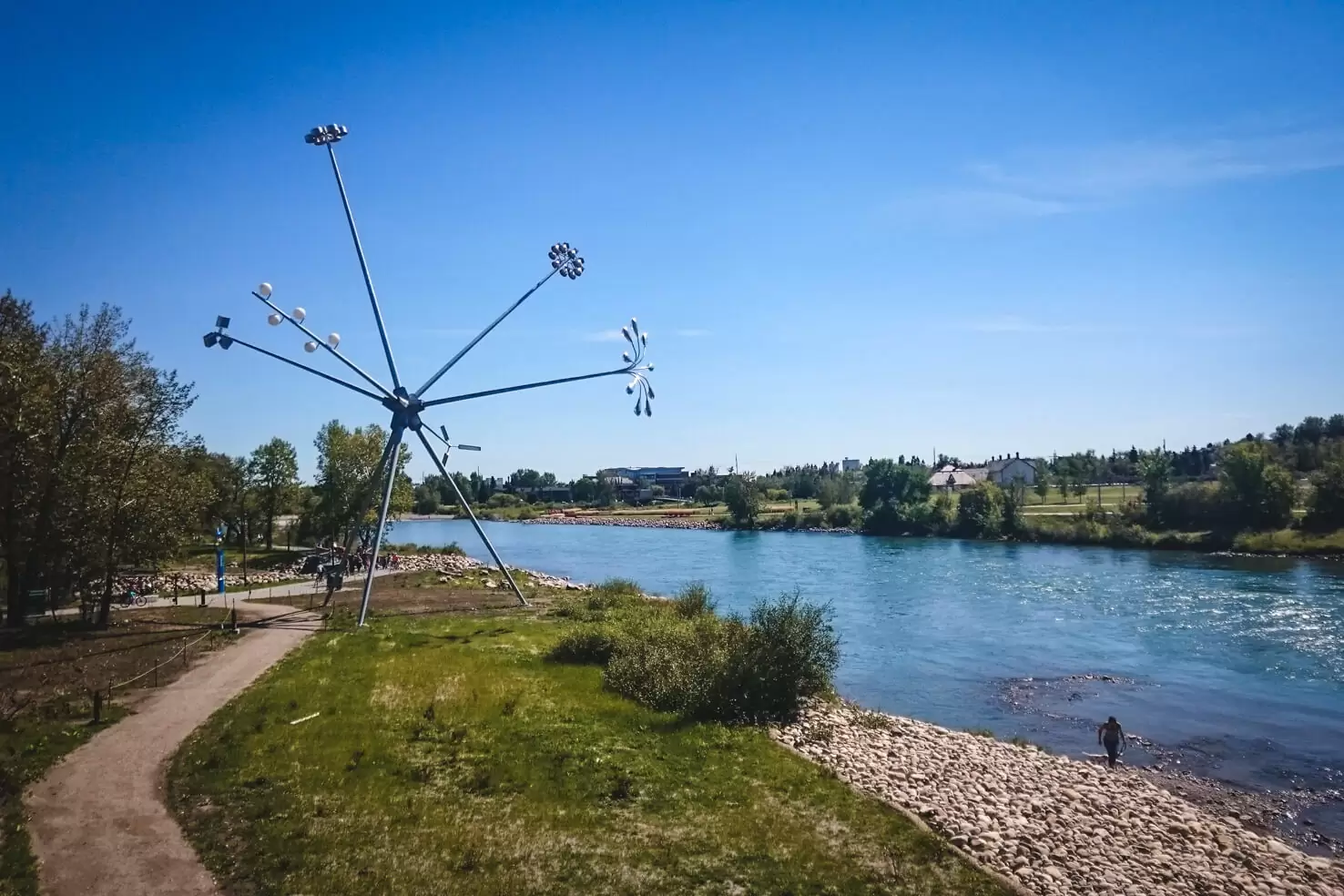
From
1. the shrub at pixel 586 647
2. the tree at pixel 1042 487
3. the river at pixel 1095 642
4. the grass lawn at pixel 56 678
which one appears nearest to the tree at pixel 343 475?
Result: the river at pixel 1095 642

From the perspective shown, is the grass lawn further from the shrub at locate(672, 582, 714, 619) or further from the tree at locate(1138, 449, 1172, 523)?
the tree at locate(1138, 449, 1172, 523)

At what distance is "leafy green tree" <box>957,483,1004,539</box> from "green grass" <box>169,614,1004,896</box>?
75.5 meters

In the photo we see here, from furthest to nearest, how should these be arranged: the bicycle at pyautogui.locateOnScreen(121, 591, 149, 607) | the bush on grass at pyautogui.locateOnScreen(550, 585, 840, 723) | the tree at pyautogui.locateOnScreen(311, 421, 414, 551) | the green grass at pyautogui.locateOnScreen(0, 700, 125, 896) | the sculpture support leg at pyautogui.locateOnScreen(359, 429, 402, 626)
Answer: the tree at pyautogui.locateOnScreen(311, 421, 414, 551) < the bicycle at pyautogui.locateOnScreen(121, 591, 149, 607) < the sculpture support leg at pyautogui.locateOnScreen(359, 429, 402, 626) < the bush on grass at pyautogui.locateOnScreen(550, 585, 840, 723) < the green grass at pyautogui.locateOnScreen(0, 700, 125, 896)

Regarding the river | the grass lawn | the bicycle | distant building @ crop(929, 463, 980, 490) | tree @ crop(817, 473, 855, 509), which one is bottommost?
the river

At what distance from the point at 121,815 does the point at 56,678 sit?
396 inches

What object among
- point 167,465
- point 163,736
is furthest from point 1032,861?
point 167,465

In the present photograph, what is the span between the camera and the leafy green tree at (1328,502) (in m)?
70.0

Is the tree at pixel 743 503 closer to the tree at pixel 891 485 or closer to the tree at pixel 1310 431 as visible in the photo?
the tree at pixel 891 485

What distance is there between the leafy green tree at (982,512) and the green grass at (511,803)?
75.5 metres

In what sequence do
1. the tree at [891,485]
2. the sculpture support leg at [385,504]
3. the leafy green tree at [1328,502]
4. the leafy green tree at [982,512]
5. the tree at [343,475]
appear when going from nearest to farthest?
the sculpture support leg at [385,504] → the tree at [343,475] → the leafy green tree at [1328,502] → the leafy green tree at [982,512] → the tree at [891,485]

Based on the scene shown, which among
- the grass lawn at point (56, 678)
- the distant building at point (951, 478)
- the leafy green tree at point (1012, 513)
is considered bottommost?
the grass lawn at point (56, 678)

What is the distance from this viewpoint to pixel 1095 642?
38375mm

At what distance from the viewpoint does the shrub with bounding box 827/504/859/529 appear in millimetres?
109838

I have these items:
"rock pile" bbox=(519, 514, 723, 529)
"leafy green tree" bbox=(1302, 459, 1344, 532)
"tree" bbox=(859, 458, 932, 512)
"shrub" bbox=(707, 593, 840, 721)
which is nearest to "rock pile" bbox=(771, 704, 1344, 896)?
"shrub" bbox=(707, 593, 840, 721)
